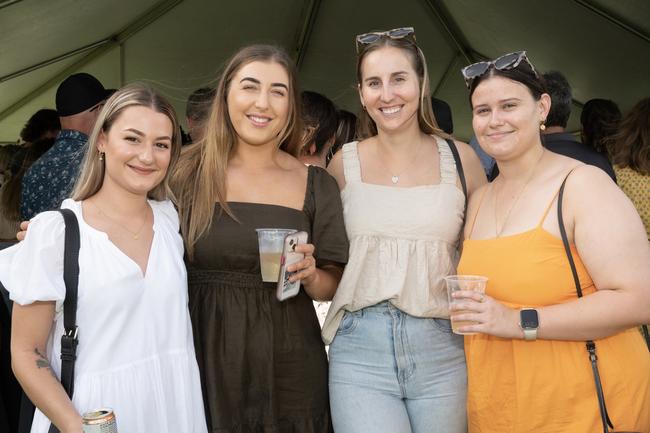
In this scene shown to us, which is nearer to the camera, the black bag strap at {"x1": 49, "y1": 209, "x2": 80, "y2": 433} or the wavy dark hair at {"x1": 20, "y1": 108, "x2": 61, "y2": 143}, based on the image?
the black bag strap at {"x1": 49, "y1": 209, "x2": 80, "y2": 433}

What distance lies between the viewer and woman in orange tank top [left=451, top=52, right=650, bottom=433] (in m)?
2.06

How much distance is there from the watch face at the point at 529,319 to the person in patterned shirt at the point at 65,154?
87.8 inches

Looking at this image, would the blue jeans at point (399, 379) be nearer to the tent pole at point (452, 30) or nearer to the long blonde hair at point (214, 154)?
the long blonde hair at point (214, 154)

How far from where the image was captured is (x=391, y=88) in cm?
272

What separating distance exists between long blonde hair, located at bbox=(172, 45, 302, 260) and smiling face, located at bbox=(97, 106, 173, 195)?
0.25 metres

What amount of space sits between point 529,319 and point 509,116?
0.73m

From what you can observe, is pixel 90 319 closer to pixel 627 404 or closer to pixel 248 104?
pixel 248 104

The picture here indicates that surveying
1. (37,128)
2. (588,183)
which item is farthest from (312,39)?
(588,183)

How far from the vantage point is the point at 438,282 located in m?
2.57

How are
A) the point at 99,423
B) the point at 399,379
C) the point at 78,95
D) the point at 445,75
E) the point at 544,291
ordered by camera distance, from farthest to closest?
the point at 445,75
the point at 78,95
the point at 399,379
the point at 544,291
the point at 99,423

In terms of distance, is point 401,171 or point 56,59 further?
point 56,59

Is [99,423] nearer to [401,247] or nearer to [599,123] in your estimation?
[401,247]

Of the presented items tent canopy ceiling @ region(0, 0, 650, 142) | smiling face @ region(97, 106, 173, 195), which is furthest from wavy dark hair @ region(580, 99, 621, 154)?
smiling face @ region(97, 106, 173, 195)

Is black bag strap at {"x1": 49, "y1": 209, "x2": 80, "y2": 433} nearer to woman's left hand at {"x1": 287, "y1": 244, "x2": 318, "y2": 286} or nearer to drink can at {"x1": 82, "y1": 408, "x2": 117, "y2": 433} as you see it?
drink can at {"x1": 82, "y1": 408, "x2": 117, "y2": 433}
